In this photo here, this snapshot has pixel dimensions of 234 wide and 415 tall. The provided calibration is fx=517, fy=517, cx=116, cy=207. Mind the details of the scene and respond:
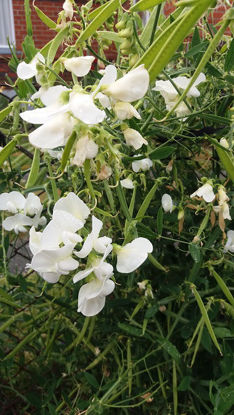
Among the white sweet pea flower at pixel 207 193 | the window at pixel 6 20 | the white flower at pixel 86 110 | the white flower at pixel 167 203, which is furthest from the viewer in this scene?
the window at pixel 6 20

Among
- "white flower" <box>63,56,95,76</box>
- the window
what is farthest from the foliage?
the window

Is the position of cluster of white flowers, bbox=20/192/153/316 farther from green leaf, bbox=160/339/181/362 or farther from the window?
the window

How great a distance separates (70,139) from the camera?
14.7 inches

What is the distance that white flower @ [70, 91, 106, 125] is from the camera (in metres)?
0.35

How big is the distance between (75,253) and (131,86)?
0.14 m

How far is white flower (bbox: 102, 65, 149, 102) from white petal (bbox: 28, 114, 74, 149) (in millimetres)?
49

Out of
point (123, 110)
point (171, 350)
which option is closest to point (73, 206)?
point (123, 110)

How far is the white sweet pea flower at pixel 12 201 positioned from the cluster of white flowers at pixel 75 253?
31cm

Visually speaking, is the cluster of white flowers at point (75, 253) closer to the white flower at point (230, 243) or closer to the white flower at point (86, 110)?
the white flower at point (86, 110)

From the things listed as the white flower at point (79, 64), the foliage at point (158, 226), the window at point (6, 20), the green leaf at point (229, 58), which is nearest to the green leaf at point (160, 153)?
the foliage at point (158, 226)

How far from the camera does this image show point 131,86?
1.24 feet

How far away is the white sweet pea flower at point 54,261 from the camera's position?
425 mm

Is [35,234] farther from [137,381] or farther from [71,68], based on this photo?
[137,381]

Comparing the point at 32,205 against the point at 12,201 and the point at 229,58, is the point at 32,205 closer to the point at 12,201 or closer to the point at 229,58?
the point at 12,201
